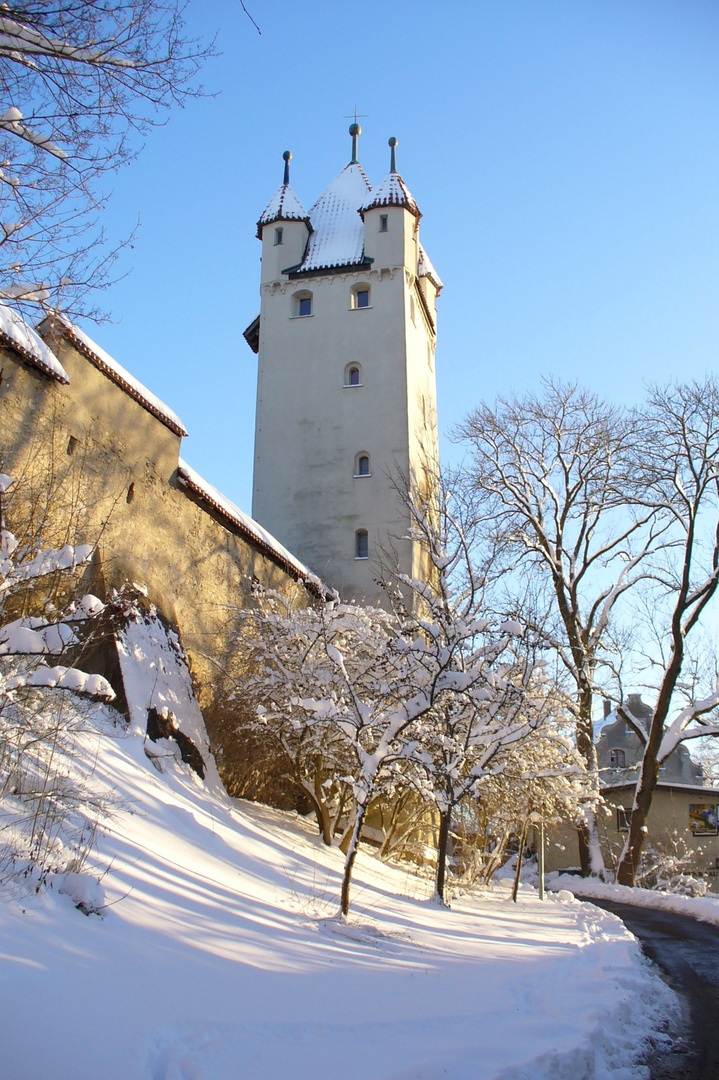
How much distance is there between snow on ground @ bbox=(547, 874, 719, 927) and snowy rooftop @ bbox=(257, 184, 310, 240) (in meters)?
20.4

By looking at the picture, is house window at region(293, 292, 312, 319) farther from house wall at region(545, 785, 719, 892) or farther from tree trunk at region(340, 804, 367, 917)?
tree trunk at region(340, 804, 367, 917)

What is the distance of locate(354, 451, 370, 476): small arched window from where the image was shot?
918 inches

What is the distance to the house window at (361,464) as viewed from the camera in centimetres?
2331

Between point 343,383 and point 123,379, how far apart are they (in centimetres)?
1339

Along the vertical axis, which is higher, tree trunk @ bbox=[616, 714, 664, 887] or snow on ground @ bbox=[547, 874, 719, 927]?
tree trunk @ bbox=[616, 714, 664, 887]

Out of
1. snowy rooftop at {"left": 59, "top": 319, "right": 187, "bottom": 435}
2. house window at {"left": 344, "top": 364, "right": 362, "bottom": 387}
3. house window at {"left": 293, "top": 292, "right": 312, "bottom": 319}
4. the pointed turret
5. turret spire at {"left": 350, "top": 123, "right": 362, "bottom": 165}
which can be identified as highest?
turret spire at {"left": 350, "top": 123, "right": 362, "bottom": 165}

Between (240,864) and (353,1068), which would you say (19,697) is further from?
(353,1068)

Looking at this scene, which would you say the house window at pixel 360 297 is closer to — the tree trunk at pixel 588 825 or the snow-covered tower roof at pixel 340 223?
the snow-covered tower roof at pixel 340 223

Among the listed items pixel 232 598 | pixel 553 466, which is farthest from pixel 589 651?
pixel 232 598

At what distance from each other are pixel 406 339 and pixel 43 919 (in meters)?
21.9

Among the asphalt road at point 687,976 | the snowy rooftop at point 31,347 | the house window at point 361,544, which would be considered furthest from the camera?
the house window at point 361,544

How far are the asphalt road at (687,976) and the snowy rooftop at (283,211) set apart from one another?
21.2 metres

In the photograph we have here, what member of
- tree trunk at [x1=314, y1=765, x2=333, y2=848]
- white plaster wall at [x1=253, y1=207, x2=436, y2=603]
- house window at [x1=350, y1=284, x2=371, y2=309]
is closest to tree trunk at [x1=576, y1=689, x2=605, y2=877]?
white plaster wall at [x1=253, y1=207, x2=436, y2=603]

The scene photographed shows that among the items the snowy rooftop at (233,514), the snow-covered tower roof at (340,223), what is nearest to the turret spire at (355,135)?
the snow-covered tower roof at (340,223)
